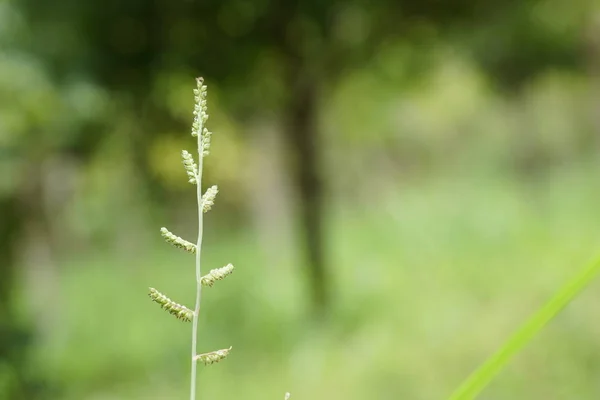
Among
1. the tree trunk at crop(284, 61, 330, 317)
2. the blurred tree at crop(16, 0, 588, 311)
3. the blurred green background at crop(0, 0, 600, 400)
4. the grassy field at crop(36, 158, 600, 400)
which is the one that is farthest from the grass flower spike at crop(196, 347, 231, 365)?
the tree trunk at crop(284, 61, 330, 317)

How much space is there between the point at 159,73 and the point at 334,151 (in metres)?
1.43

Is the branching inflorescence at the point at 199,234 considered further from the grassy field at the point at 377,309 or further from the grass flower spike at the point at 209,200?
the grassy field at the point at 377,309

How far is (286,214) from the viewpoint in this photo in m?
3.07

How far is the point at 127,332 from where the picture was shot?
2.35 metres

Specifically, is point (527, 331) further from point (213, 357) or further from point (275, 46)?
point (275, 46)

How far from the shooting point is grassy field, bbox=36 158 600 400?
1.71 m

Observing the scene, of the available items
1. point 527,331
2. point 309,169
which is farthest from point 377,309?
point 527,331

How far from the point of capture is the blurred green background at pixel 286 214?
65.7 inches

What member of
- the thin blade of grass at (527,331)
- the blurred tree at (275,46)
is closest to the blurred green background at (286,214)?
the blurred tree at (275,46)

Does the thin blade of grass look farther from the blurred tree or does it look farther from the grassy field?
the blurred tree

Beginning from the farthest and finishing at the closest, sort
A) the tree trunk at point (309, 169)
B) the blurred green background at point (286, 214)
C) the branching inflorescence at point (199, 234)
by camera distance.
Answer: the tree trunk at point (309, 169) → the blurred green background at point (286, 214) → the branching inflorescence at point (199, 234)

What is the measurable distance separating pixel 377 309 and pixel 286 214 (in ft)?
3.47

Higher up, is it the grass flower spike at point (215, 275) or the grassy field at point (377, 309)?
the grass flower spike at point (215, 275)

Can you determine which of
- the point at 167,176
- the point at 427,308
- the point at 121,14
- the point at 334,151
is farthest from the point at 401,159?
the point at 121,14
